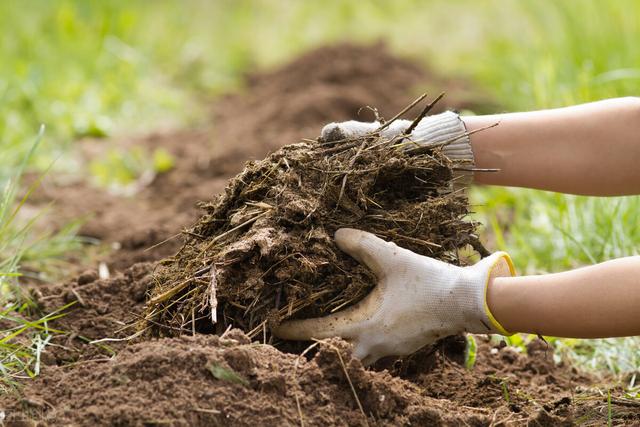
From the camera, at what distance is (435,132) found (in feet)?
8.35

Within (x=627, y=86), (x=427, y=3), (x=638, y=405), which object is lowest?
(x=638, y=405)

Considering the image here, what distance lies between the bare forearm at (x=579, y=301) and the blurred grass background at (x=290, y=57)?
737 mm

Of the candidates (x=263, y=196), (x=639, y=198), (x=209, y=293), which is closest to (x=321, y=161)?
(x=263, y=196)

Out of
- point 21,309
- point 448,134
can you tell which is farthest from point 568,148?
point 21,309

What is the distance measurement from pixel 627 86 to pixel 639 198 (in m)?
1.28

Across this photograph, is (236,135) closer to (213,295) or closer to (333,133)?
(333,133)

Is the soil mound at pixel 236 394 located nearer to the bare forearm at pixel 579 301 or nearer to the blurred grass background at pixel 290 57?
the bare forearm at pixel 579 301

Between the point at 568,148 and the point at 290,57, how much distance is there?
528cm

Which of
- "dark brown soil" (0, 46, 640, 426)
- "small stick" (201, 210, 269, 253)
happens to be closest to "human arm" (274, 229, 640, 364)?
"dark brown soil" (0, 46, 640, 426)

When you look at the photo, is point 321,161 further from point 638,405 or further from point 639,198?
point 639,198

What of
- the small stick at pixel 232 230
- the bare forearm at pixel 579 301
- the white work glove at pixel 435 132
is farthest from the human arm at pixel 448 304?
the white work glove at pixel 435 132

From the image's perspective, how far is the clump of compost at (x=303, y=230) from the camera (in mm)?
2273

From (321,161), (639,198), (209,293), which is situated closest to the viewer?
(209,293)

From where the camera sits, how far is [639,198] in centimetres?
350
